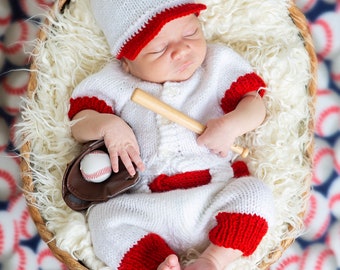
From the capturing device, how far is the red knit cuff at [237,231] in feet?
3.84

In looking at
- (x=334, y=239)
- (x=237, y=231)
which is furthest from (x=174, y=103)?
(x=334, y=239)

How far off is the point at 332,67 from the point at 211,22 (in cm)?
42

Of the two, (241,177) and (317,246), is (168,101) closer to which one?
(241,177)

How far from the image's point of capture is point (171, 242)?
4.15 ft

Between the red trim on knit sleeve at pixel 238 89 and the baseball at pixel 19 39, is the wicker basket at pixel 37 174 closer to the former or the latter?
the red trim on knit sleeve at pixel 238 89

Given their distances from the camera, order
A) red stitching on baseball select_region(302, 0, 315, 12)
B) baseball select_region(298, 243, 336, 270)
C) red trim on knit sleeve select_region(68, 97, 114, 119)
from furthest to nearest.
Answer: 1. red stitching on baseball select_region(302, 0, 315, 12)
2. baseball select_region(298, 243, 336, 270)
3. red trim on knit sleeve select_region(68, 97, 114, 119)

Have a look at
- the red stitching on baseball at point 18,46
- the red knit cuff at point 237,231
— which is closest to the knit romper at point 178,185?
the red knit cuff at point 237,231

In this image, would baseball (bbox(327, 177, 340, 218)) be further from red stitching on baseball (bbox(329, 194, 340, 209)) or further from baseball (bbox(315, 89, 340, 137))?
baseball (bbox(315, 89, 340, 137))

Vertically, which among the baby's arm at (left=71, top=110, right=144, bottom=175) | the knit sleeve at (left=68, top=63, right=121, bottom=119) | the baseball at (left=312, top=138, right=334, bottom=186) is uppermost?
the knit sleeve at (left=68, top=63, right=121, bottom=119)

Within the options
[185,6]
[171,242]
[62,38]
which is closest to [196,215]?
[171,242]

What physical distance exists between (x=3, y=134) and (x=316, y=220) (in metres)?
0.91

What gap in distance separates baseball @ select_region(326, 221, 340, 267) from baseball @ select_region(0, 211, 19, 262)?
0.85 metres

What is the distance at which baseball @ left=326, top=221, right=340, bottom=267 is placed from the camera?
1.57 metres

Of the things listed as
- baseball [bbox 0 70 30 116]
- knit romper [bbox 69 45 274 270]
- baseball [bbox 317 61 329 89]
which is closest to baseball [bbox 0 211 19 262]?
baseball [bbox 0 70 30 116]
